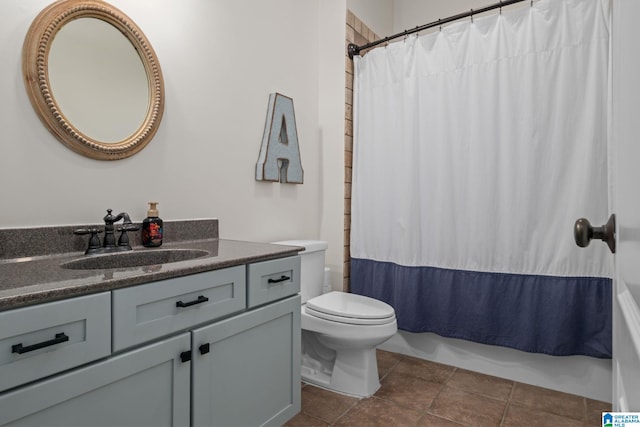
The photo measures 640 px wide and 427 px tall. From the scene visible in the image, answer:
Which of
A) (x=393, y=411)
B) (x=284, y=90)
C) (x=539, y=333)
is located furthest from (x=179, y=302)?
(x=539, y=333)

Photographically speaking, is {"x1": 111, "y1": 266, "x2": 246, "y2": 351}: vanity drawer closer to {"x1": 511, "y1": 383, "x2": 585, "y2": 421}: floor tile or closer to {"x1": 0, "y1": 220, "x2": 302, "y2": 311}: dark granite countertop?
{"x1": 0, "y1": 220, "x2": 302, "y2": 311}: dark granite countertop

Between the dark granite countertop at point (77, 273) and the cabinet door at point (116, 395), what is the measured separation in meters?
0.19

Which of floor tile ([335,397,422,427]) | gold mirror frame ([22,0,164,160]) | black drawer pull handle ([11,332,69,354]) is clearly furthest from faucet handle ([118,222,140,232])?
floor tile ([335,397,422,427])

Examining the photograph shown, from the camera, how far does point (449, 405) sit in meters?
1.84

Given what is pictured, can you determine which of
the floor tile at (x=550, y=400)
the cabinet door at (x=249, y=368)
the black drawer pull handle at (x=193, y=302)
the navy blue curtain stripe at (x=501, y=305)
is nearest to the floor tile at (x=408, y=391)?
the navy blue curtain stripe at (x=501, y=305)

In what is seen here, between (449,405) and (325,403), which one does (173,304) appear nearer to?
(325,403)

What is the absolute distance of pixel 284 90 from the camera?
2.30 m

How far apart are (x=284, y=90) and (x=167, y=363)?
5.71ft

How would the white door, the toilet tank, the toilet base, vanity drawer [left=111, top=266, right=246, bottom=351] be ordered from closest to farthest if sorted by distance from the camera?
A: 1. the white door
2. vanity drawer [left=111, top=266, right=246, bottom=351]
3. the toilet base
4. the toilet tank

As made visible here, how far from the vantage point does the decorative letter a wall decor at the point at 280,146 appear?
7.02 ft

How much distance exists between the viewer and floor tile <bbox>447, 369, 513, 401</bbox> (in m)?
1.96

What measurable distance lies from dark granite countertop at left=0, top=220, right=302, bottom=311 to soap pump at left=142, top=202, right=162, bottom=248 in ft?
0.10

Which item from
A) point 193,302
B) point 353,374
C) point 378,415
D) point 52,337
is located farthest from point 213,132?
point 378,415

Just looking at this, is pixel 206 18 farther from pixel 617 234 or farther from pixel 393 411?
pixel 393 411
